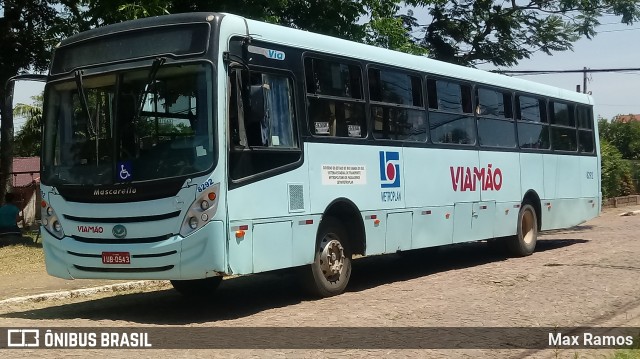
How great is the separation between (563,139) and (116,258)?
11.4m

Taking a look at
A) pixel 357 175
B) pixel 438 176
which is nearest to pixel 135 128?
pixel 357 175

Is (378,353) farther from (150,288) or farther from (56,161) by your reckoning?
(150,288)

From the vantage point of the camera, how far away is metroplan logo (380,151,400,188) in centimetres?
1127

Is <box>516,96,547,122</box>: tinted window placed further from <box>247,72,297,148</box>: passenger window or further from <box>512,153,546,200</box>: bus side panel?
<box>247,72,297,148</box>: passenger window

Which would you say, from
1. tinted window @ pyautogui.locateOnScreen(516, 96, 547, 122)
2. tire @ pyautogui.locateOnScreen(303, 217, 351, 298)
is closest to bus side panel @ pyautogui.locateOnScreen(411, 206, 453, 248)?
tire @ pyautogui.locateOnScreen(303, 217, 351, 298)

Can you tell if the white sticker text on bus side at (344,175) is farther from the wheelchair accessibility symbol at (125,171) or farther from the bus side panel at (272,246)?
the wheelchair accessibility symbol at (125,171)

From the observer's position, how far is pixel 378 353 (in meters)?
7.06

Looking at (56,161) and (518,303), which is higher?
(56,161)

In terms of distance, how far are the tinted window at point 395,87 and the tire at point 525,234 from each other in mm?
4288

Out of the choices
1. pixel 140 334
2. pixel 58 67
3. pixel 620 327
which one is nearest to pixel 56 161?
pixel 58 67

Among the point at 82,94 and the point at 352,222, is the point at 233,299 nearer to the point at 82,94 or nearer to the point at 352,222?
the point at 352,222

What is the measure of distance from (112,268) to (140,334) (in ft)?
3.84

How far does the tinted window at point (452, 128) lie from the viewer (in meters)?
12.7

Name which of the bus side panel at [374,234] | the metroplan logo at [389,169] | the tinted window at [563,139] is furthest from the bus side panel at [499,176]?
the bus side panel at [374,234]
